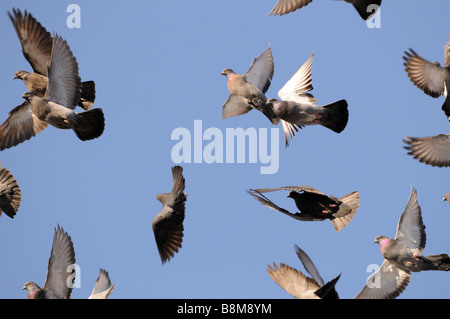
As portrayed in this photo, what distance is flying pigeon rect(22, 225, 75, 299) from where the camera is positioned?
13.3m

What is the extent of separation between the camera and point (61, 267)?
A: 43.9 ft

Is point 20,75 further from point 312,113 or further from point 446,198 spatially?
point 446,198

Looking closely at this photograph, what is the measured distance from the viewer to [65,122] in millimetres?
13953

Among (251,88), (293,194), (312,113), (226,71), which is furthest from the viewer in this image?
(226,71)

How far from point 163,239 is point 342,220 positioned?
8.96ft

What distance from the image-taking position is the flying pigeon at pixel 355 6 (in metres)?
14.9

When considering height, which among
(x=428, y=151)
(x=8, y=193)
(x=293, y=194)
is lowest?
(x=293, y=194)

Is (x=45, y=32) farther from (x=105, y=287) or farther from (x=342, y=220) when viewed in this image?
(x=342, y=220)

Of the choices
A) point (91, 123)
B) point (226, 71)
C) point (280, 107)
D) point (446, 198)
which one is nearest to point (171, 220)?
point (91, 123)

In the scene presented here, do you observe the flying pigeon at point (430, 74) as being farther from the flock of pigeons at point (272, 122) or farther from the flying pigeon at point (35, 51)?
the flying pigeon at point (35, 51)

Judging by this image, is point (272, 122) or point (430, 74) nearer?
point (272, 122)

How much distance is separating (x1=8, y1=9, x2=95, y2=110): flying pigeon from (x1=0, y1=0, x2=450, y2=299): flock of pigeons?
0.05 feet

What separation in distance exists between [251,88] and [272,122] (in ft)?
2.31
